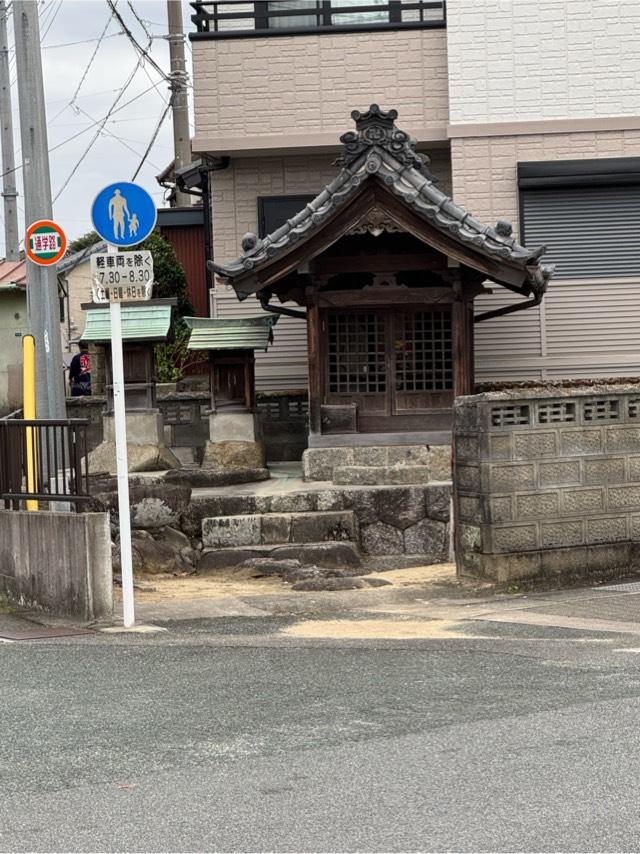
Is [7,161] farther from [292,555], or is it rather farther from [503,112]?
[292,555]

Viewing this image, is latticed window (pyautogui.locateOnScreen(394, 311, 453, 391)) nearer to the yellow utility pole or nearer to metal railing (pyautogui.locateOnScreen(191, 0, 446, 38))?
metal railing (pyautogui.locateOnScreen(191, 0, 446, 38))

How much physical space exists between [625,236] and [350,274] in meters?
5.12

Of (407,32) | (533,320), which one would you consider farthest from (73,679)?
(407,32)

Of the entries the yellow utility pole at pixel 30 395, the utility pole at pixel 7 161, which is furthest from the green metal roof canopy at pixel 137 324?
the utility pole at pixel 7 161

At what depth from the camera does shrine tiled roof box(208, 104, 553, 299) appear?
1595cm

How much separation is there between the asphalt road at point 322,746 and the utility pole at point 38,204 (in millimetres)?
4143

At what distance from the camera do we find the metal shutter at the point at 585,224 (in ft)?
65.7

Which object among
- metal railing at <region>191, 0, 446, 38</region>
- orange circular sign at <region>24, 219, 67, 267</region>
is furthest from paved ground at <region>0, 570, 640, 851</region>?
metal railing at <region>191, 0, 446, 38</region>

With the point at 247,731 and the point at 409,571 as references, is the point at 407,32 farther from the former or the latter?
the point at 247,731

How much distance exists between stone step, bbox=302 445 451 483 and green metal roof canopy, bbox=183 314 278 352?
193 centimetres

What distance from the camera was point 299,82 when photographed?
20172mm


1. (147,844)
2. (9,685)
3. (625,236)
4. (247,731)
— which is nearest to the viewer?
(147,844)

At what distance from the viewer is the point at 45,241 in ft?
41.4

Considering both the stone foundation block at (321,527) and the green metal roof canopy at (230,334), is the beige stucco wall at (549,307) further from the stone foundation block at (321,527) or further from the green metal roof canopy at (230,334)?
the stone foundation block at (321,527)
